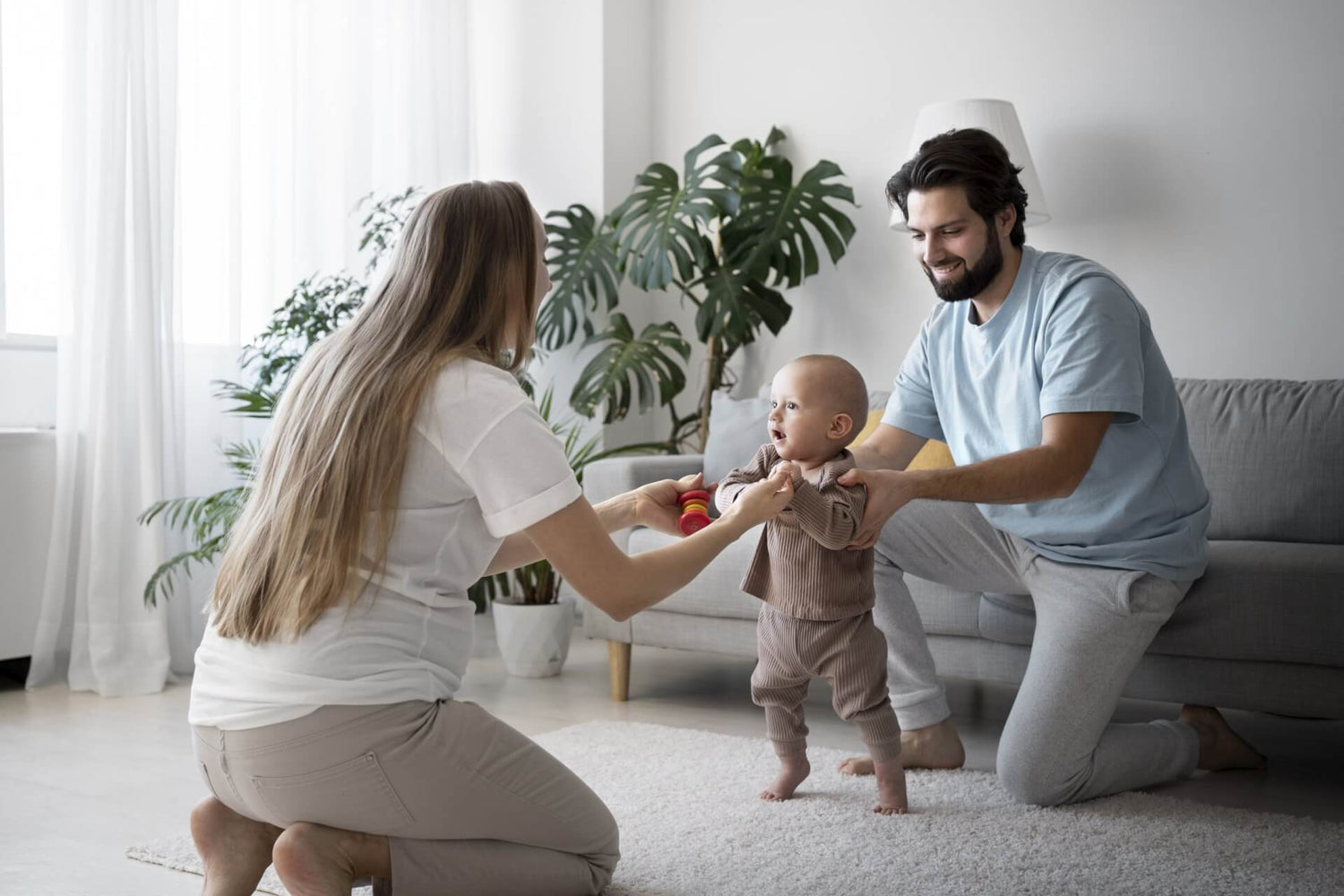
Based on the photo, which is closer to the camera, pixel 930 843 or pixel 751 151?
pixel 930 843

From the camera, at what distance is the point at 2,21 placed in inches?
136

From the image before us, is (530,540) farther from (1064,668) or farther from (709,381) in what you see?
(709,381)

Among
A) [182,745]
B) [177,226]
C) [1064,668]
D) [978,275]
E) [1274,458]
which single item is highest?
[177,226]

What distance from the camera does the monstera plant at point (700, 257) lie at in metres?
3.94

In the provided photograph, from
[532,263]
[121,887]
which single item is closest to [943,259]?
[532,263]

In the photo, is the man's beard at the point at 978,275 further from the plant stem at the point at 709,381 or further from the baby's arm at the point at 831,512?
the plant stem at the point at 709,381

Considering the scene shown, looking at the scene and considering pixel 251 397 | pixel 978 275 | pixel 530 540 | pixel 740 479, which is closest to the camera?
pixel 530 540

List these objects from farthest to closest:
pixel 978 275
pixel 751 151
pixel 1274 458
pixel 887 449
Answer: pixel 751 151, pixel 1274 458, pixel 887 449, pixel 978 275

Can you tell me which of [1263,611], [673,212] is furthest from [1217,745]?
[673,212]

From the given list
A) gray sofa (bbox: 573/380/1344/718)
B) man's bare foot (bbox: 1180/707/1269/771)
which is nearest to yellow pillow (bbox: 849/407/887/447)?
gray sofa (bbox: 573/380/1344/718)

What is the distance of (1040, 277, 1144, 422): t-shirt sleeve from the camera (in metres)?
2.08

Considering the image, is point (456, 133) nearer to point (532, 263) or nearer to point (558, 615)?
point (558, 615)

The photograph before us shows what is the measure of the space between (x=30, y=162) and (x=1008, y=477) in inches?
115

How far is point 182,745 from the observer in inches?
108
